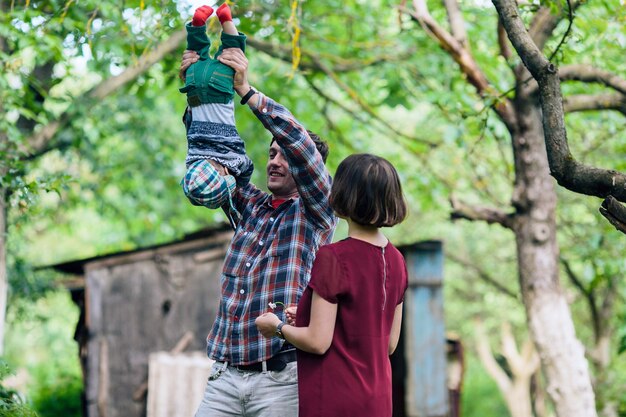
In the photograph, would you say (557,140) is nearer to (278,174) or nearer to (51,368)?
(278,174)

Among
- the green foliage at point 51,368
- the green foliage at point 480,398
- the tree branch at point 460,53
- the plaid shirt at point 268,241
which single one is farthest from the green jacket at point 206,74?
the green foliage at point 480,398

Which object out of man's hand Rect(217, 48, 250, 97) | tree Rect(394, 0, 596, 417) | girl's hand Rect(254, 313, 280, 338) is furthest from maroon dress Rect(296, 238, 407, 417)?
tree Rect(394, 0, 596, 417)

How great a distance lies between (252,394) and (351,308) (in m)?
0.61

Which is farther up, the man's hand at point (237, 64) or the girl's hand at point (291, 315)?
the man's hand at point (237, 64)

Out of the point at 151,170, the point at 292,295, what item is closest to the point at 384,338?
the point at 292,295

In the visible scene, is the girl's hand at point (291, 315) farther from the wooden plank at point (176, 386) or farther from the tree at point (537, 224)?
the wooden plank at point (176, 386)

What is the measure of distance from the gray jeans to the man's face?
0.66 metres

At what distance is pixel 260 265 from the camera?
129 inches

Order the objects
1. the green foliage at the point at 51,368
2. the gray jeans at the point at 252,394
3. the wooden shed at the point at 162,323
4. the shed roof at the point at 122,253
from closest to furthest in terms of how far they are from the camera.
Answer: the gray jeans at the point at 252,394, the wooden shed at the point at 162,323, the shed roof at the point at 122,253, the green foliage at the point at 51,368

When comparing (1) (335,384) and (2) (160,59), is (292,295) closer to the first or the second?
(1) (335,384)

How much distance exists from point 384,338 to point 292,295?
0.44 metres

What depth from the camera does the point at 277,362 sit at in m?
3.20

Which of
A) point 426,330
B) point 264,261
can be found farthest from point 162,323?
point 264,261

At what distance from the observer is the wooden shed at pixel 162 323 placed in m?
8.63
